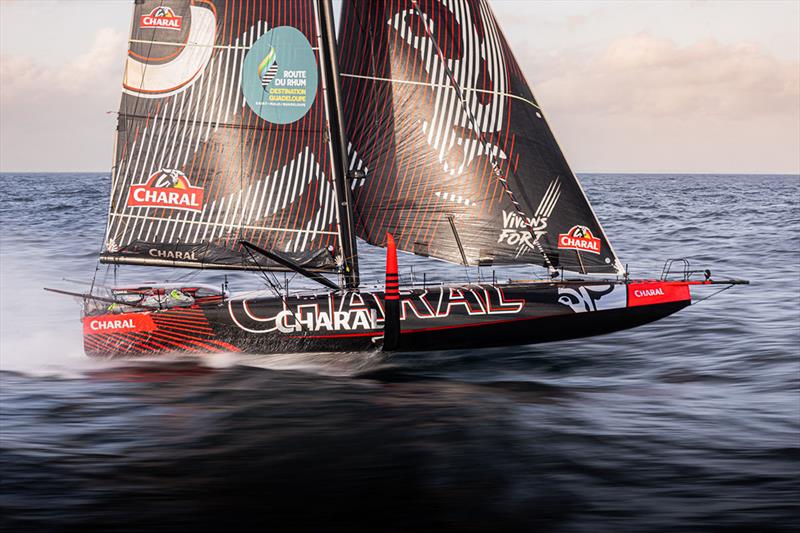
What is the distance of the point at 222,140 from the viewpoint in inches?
567

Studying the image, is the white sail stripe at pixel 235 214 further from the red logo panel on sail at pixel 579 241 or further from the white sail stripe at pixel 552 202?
the red logo panel on sail at pixel 579 241

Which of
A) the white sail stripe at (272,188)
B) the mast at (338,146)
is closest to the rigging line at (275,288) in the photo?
the white sail stripe at (272,188)

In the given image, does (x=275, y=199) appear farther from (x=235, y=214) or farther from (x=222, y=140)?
(x=222, y=140)

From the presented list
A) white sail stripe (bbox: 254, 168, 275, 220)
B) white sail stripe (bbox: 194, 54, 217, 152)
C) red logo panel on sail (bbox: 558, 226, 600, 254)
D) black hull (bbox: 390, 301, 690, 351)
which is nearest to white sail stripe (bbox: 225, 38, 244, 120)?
white sail stripe (bbox: 194, 54, 217, 152)

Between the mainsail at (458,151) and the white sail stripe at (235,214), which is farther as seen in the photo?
the white sail stripe at (235,214)

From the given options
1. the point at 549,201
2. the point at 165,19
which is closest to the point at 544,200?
the point at 549,201

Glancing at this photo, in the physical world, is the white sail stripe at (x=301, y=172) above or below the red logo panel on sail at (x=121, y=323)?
above

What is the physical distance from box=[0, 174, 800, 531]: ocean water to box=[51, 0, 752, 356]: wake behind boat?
60.8 inches

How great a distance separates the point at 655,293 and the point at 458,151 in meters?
4.08

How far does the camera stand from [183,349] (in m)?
13.7

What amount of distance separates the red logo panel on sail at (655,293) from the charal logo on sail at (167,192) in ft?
24.5

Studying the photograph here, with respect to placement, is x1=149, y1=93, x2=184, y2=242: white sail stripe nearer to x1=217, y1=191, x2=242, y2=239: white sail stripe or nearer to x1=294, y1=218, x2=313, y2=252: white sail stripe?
x1=217, y1=191, x2=242, y2=239: white sail stripe

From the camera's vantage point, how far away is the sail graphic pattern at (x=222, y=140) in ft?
46.8

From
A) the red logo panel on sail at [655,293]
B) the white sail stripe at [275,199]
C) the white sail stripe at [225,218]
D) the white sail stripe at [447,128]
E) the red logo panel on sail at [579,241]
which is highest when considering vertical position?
the white sail stripe at [447,128]
